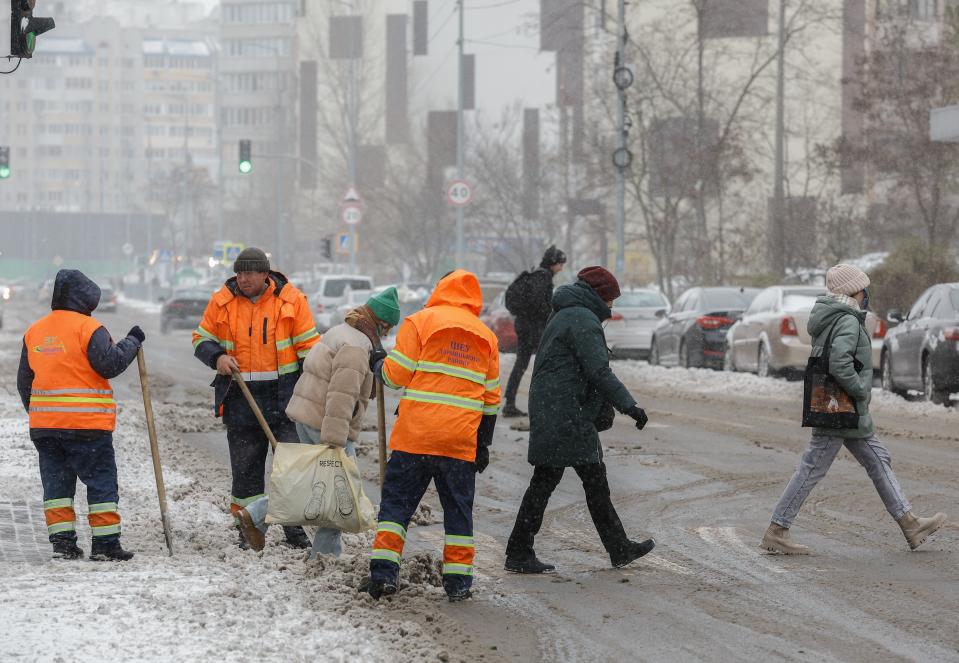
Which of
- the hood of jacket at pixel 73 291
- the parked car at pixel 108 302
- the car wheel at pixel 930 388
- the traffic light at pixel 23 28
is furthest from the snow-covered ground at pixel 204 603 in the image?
the parked car at pixel 108 302

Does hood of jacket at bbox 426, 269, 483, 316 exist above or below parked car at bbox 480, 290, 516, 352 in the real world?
above

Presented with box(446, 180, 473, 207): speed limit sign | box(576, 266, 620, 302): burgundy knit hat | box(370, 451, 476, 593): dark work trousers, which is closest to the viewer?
box(370, 451, 476, 593): dark work trousers

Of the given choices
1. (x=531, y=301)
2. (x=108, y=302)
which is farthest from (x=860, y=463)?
(x=108, y=302)

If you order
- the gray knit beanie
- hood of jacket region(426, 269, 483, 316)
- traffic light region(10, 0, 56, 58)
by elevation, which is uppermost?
traffic light region(10, 0, 56, 58)

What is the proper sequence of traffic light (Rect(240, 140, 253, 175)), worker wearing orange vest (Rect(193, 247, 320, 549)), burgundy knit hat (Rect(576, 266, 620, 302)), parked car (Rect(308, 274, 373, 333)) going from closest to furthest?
burgundy knit hat (Rect(576, 266, 620, 302)) → worker wearing orange vest (Rect(193, 247, 320, 549)) → parked car (Rect(308, 274, 373, 333)) → traffic light (Rect(240, 140, 253, 175))

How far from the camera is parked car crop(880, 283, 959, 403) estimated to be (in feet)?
61.6

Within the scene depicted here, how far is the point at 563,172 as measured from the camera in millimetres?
46969

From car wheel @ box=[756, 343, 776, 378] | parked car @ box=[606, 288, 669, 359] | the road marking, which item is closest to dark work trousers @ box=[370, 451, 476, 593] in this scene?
the road marking

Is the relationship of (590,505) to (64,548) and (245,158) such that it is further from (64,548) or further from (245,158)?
(245,158)

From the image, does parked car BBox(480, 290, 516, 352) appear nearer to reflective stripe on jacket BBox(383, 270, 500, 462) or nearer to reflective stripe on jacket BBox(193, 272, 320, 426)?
reflective stripe on jacket BBox(193, 272, 320, 426)

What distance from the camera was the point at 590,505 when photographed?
8656 millimetres

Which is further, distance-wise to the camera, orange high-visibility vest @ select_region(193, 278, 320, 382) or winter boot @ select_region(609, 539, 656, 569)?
orange high-visibility vest @ select_region(193, 278, 320, 382)

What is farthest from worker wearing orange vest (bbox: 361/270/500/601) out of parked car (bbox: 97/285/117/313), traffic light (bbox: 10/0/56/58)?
parked car (bbox: 97/285/117/313)

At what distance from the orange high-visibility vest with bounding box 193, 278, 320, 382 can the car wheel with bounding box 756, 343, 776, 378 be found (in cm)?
1594
